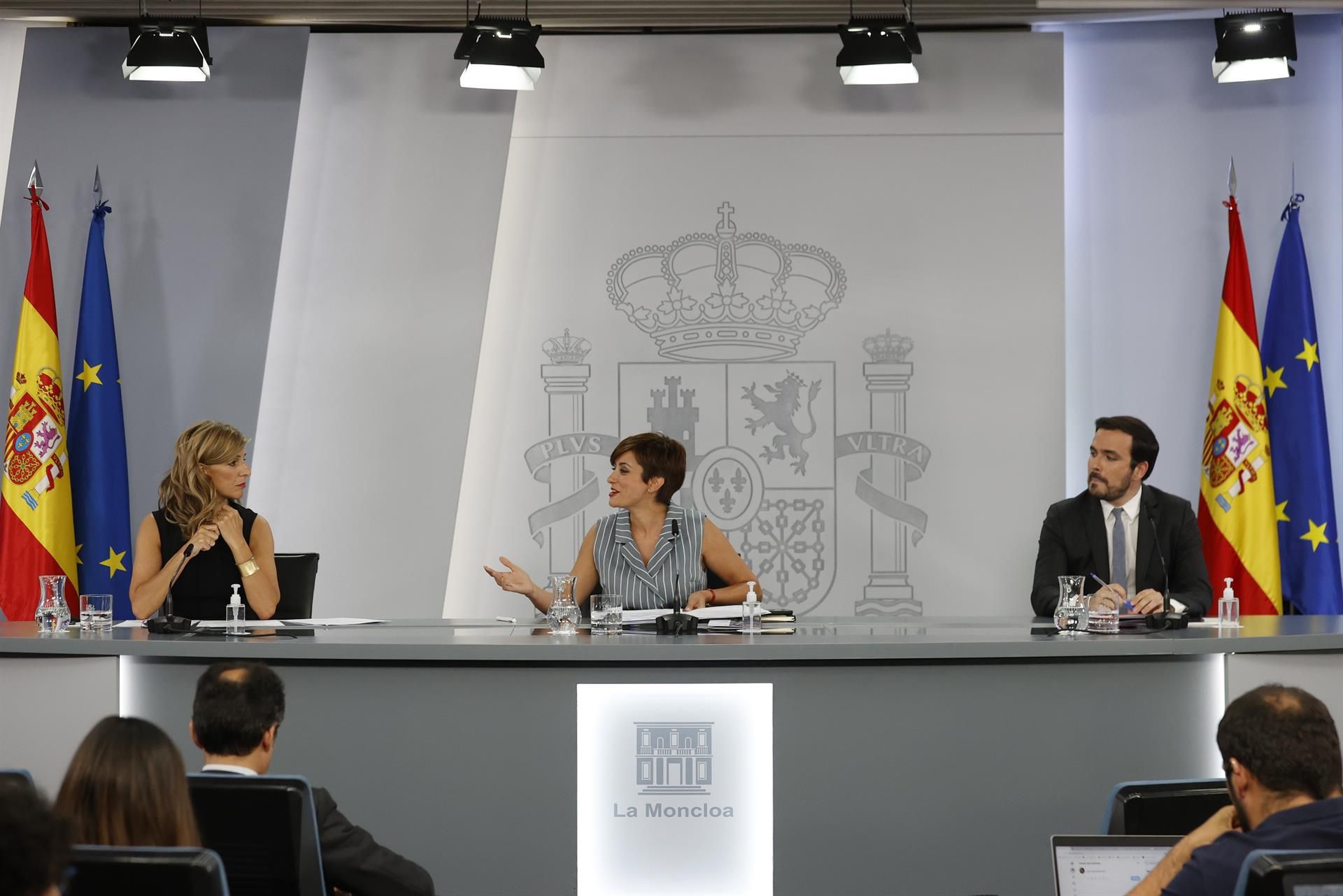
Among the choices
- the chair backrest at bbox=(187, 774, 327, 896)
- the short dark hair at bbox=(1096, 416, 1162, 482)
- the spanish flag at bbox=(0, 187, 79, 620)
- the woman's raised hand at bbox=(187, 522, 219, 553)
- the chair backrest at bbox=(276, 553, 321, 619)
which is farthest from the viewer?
the spanish flag at bbox=(0, 187, 79, 620)

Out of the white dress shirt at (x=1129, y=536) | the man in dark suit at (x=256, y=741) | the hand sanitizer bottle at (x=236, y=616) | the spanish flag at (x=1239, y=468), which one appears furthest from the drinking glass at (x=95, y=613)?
the spanish flag at (x=1239, y=468)

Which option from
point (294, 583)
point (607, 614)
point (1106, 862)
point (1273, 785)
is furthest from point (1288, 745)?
point (294, 583)

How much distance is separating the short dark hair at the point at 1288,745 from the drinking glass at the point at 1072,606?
1.57 metres

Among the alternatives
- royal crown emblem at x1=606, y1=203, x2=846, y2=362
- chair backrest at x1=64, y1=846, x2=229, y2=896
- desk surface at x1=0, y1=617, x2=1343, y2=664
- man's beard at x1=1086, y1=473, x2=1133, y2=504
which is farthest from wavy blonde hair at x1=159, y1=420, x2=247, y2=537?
man's beard at x1=1086, y1=473, x2=1133, y2=504

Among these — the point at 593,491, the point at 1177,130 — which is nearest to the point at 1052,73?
the point at 1177,130

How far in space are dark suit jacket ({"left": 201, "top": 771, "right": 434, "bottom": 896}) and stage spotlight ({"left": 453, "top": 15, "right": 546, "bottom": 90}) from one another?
347 centimetres

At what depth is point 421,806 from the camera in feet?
11.3

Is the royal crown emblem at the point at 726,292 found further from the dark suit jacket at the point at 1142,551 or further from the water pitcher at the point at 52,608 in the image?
the water pitcher at the point at 52,608

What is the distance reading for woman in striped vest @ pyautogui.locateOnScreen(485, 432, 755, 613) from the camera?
4215 millimetres

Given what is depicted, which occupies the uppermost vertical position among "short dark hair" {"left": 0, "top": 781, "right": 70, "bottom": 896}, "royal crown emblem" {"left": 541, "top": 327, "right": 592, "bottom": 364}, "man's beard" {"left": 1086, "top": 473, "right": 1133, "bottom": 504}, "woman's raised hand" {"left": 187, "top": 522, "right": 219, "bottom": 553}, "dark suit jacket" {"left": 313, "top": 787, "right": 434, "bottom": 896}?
"royal crown emblem" {"left": 541, "top": 327, "right": 592, "bottom": 364}

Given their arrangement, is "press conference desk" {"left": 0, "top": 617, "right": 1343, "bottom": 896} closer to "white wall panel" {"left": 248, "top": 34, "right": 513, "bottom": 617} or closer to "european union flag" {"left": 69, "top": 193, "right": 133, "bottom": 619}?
"european union flag" {"left": 69, "top": 193, "right": 133, "bottom": 619}

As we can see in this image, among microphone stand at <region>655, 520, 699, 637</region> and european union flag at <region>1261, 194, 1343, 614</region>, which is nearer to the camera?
microphone stand at <region>655, 520, 699, 637</region>

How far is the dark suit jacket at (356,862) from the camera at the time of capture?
231cm

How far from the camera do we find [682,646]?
3303mm
